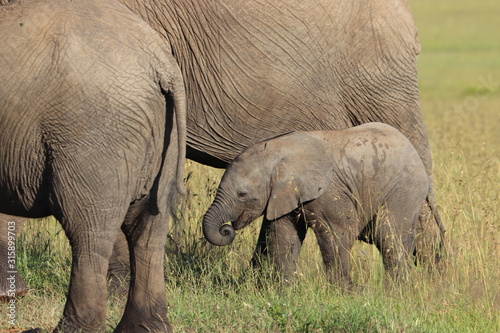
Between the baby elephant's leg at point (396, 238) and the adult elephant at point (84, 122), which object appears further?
the baby elephant's leg at point (396, 238)

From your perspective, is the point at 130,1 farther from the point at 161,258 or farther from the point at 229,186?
the point at 161,258

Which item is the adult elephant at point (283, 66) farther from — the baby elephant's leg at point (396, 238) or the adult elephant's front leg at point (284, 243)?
the baby elephant's leg at point (396, 238)

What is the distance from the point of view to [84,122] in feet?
14.1

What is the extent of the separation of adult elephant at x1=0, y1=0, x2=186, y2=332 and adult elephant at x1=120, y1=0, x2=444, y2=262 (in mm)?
1202

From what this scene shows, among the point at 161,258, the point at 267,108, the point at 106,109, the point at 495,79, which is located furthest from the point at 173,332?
the point at 495,79

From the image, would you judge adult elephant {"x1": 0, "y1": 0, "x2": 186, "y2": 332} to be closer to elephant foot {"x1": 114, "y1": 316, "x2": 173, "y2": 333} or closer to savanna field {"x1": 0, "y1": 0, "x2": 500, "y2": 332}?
elephant foot {"x1": 114, "y1": 316, "x2": 173, "y2": 333}

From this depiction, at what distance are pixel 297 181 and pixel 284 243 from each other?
0.40 meters

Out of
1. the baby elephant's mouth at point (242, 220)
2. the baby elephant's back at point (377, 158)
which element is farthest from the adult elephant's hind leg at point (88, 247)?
the baby elephant's back at point (377, 158)

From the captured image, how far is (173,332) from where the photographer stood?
4.89 metres

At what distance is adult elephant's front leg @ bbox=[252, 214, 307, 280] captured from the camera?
237 inches

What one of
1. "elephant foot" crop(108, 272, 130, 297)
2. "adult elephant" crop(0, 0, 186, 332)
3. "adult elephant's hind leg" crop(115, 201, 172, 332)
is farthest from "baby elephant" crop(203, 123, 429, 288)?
"adult elephant" crop(0, 0, 186, 332)

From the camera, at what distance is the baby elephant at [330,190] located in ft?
19.6

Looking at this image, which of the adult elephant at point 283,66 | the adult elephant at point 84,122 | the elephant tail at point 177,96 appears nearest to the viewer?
the adult elephant at point 84,122

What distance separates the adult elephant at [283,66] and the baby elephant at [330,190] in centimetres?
17
